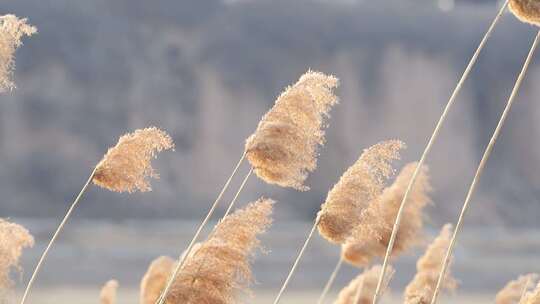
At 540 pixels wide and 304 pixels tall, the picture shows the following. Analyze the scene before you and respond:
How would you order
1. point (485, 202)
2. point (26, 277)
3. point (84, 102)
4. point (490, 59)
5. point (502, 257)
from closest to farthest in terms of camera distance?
point (26, 277) < point (502, 257) < point (84, 102) < point (485, 202) < point (490, 59)

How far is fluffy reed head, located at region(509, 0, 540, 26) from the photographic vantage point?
9.07 feet

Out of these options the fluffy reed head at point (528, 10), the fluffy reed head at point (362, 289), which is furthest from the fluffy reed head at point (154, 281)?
the fluffy reed head at point (528, 10)

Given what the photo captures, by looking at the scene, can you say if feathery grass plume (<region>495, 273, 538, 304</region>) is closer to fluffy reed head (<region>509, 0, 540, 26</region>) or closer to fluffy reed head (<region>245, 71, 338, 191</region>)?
fluffy reed head (<region>245, 71, 338, 191</region>)

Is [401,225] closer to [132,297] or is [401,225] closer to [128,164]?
[128,164]

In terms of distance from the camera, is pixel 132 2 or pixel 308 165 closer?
pixel 308 165

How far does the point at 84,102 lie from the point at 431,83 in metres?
7.68

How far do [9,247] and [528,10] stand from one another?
111 cm

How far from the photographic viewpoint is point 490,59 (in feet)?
107

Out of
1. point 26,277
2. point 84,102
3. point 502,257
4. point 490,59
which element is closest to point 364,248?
point 26,277

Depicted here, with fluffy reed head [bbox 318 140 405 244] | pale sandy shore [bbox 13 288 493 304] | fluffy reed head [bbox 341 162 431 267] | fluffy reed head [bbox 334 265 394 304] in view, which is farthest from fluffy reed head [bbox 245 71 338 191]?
pale sandy shore [bbox 13 288 493 304]

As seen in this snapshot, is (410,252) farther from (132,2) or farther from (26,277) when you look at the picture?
(132,2)

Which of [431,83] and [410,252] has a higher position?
[431,83]

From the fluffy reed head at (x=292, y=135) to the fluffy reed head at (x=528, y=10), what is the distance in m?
0.48

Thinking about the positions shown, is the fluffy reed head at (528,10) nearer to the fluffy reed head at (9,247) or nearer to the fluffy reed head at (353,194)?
the fluffy reed head at (353,194)
